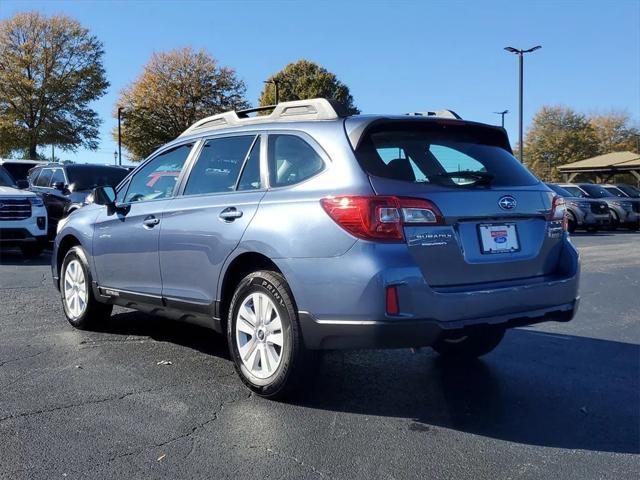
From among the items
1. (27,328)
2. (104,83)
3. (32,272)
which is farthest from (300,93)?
(27,328)

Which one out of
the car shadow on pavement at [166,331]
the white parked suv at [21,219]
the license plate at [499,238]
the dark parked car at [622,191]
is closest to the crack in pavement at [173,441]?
the car shadow on pavement at [166,331]

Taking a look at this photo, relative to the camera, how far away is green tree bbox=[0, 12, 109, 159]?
39.1 metres

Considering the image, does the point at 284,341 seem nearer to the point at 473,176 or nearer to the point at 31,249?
the point at 473,176

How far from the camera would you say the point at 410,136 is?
4195mm

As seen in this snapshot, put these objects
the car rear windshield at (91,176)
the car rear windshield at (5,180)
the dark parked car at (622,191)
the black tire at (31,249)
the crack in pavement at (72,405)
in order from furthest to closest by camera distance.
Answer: the dark parked car at (622,191) < the car rear windshield at (91,176) < the car rear windshield at (5,180) < the black tire at (31,249) < the crack in pavement at (72,405)

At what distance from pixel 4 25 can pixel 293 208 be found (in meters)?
41.8

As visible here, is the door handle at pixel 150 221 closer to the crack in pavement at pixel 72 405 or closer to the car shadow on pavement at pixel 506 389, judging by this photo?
the car shadow on pavement at pixel 506 389

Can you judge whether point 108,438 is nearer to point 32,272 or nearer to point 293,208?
point 293,208

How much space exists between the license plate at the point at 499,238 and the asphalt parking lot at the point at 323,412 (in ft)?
3.28

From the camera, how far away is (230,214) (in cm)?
443

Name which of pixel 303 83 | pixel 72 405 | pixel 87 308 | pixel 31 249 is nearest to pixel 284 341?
pixel 72 405

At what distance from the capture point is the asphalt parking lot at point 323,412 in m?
3.29

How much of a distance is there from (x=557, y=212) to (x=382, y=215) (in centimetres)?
147

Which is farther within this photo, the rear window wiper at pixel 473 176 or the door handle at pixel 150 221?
the door handle at pixel 150 221
